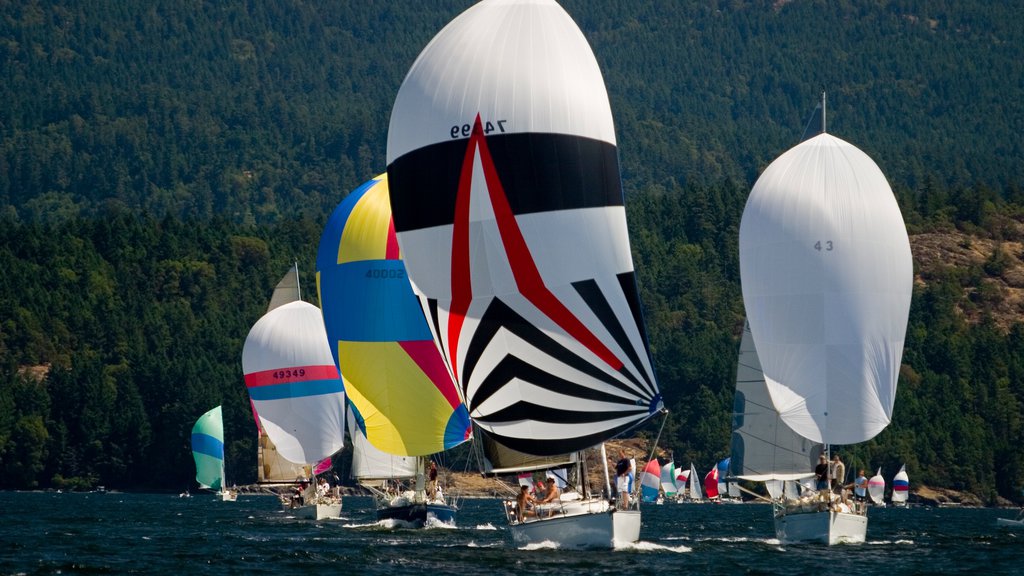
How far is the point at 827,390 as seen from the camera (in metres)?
44.7

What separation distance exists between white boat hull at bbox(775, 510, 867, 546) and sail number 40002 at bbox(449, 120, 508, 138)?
13119mm

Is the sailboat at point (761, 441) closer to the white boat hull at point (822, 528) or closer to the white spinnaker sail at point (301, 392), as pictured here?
the white boat hull at point (822, 528)

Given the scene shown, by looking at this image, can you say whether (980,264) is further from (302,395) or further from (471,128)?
(471,128)

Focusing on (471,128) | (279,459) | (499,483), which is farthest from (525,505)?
(499,483)

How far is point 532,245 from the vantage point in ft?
122

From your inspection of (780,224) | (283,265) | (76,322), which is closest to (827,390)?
(780,224)

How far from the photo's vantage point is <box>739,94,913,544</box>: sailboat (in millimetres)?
44469

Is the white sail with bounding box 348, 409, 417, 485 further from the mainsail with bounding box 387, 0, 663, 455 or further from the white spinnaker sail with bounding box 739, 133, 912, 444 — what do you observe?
the mainsail with bounding box 387, 0, 663, 455

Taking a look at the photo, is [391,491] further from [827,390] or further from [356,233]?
[827,390]

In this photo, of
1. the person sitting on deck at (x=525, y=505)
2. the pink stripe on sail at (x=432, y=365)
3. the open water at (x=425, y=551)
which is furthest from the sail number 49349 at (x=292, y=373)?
the person sitting on deck at (x=525, y=505)

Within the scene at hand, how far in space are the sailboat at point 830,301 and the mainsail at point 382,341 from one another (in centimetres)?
963

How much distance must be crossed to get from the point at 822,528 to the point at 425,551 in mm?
9887

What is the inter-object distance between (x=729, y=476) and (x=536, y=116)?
1905 cm

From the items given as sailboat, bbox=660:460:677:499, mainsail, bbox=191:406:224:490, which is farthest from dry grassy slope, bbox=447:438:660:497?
mainsail, bbox=191:406:224:490
